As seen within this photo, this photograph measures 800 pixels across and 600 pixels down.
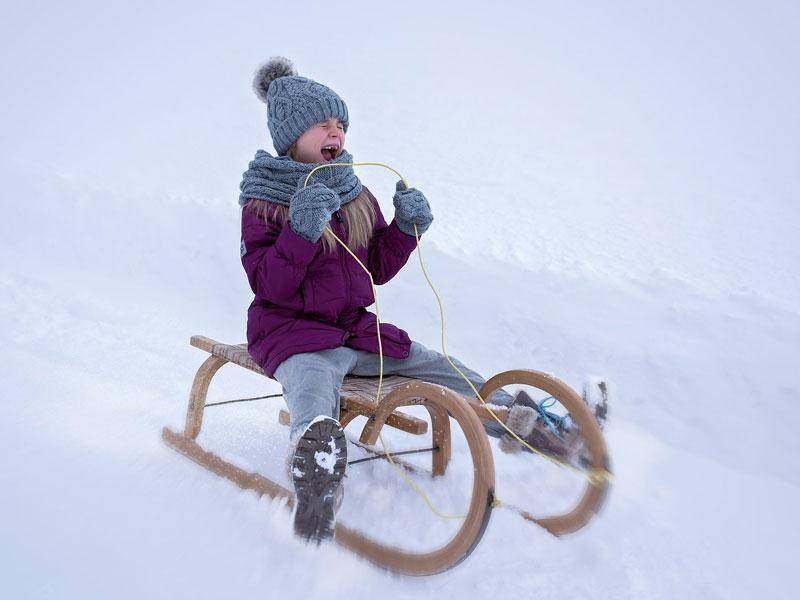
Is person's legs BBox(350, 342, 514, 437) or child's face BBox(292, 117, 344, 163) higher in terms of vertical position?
child's face BBox(292, 117, 344, 163)

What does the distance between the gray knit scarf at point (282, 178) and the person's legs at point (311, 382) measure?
0.51 m

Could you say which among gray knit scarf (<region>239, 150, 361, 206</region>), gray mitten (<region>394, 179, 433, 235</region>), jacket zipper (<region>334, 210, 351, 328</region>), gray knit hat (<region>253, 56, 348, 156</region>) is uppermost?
gray knit hat (<region>253, 56, 348, 156</region>)

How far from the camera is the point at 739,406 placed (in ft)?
9.80

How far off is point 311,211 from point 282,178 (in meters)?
0.33

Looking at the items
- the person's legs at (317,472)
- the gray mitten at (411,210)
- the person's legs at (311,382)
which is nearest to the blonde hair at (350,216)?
the gray mitten at (411,210)

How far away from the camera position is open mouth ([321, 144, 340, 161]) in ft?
7.55

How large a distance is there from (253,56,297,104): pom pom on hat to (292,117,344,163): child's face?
28 cm

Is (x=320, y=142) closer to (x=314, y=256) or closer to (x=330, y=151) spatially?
(x=330, y=151)

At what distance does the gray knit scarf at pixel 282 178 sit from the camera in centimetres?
223

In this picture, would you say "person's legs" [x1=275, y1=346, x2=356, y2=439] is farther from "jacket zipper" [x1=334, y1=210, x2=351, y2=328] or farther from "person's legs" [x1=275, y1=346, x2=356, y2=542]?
"jacket zipper" [x1=334, y1=210, x2=351, y2=328]

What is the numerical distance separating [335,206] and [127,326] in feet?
7.60

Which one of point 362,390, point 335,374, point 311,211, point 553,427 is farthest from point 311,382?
point 553,427

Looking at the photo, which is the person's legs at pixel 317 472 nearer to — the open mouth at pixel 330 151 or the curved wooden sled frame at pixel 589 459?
the curved wooden sled frame at pixel 589 459

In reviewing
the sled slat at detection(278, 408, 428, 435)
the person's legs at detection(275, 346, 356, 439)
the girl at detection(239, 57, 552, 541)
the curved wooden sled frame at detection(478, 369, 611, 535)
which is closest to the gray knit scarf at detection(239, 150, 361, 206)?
the girl at detection(239, 57, 552, 541)
